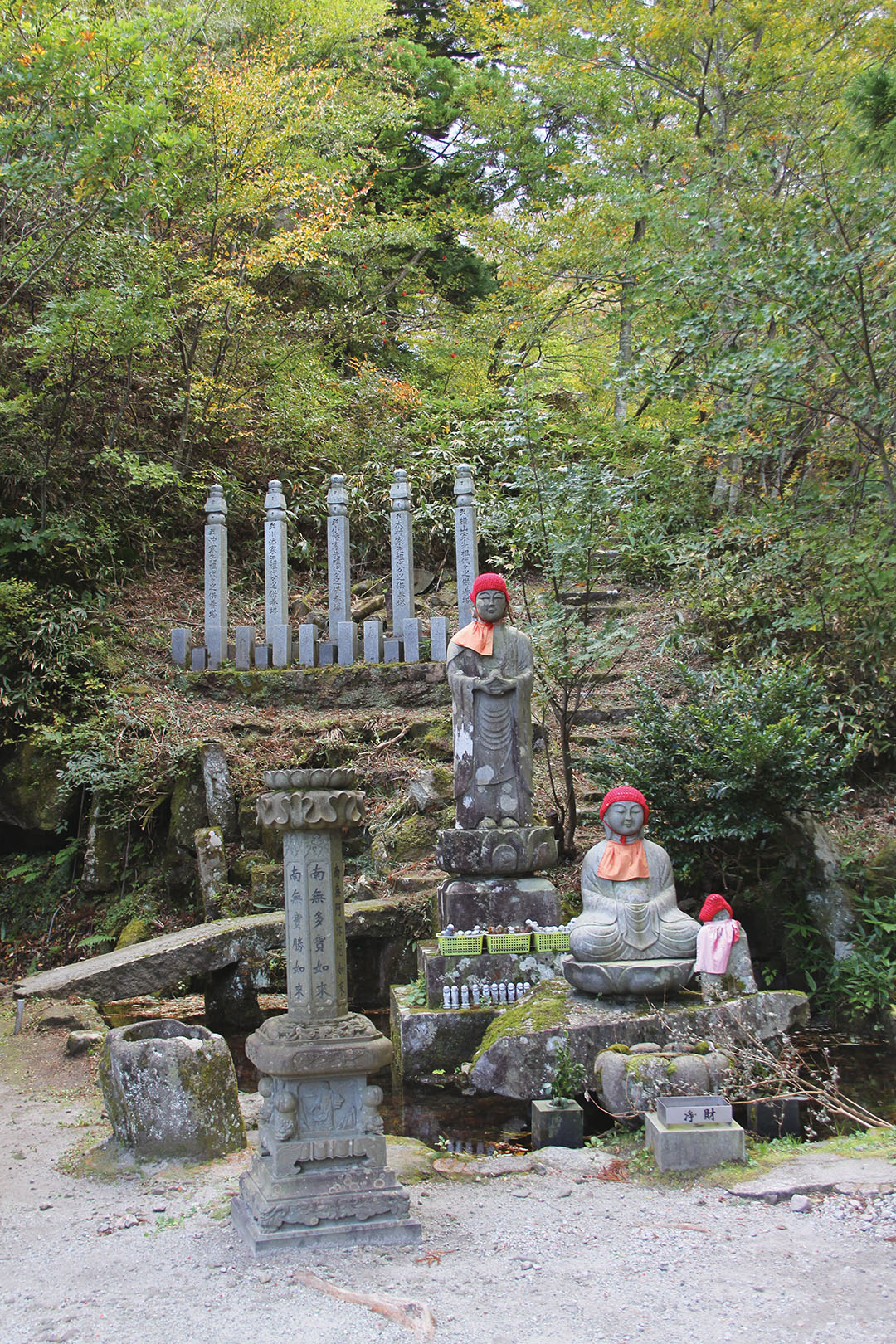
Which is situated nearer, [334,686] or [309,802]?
[309,802]

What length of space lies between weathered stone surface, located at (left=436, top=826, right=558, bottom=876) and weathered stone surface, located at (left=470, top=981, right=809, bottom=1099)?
1.26 metres

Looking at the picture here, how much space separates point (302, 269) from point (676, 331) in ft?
32.8

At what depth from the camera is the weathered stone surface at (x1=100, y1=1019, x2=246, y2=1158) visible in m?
5.14

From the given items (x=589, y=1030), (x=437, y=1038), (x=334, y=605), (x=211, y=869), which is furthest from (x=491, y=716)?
(x=334, y=605)

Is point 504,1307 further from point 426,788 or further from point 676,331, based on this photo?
point 676,331

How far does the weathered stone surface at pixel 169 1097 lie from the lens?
5.14 m

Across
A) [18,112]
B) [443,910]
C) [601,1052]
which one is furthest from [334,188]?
[601,1052]

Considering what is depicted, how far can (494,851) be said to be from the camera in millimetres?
7473

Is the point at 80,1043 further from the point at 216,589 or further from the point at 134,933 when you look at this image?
the point at 216,589

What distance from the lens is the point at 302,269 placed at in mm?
17047

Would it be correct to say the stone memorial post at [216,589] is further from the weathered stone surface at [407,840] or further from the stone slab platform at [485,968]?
the stone slab platform at [485,968]

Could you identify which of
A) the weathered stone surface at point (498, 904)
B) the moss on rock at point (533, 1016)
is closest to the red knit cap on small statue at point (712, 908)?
the moss on rock at point (533, 1016)

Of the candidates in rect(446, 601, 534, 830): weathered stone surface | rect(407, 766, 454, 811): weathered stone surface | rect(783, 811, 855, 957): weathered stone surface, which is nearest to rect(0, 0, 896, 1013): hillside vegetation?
rect(783, 811, 855, 957): weathered stone surface

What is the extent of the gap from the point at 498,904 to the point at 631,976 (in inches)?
54.1
